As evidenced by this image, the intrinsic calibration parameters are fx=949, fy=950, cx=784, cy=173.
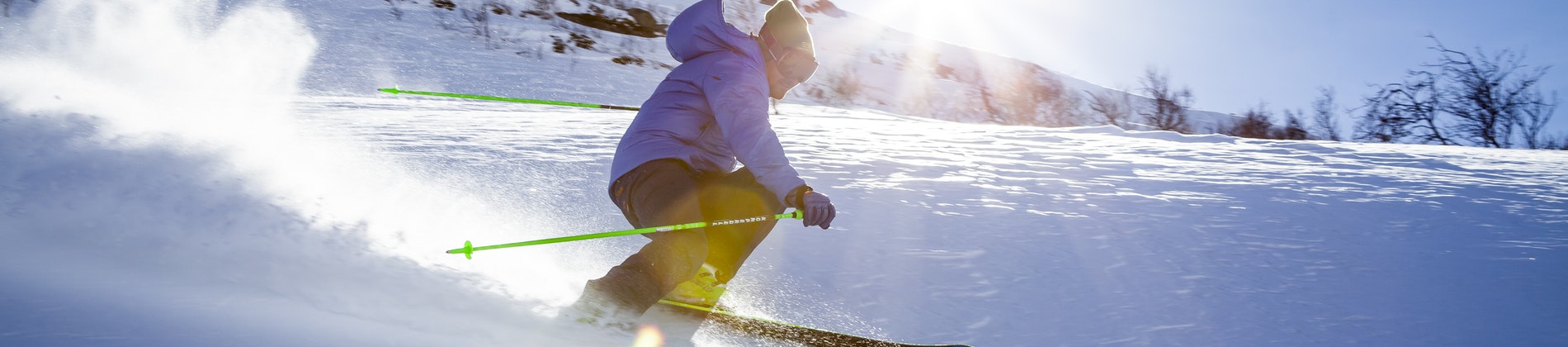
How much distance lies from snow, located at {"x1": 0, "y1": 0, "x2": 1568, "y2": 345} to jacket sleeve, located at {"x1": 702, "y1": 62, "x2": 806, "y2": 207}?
0.42 m

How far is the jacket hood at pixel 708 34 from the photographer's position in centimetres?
238

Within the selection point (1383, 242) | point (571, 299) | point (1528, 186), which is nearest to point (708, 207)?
point (571, 299)

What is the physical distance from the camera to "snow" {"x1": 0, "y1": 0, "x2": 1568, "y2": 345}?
1.92m

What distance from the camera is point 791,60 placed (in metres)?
2.50

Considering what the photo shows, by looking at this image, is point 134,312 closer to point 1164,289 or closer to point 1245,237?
point 1164,289

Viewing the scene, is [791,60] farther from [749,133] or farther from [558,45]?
[558,45]

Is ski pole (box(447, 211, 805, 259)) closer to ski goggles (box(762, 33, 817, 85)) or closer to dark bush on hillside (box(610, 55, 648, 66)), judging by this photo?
ski goggles (box(762, 33, 817, 85))

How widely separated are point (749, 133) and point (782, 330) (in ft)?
1.80

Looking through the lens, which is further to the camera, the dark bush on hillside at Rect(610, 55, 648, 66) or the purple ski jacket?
the dark bush on hillside at Rect(610, 55, 648, 66)

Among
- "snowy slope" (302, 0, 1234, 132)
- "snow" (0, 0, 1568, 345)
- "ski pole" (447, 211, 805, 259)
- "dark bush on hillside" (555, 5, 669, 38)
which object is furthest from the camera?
"dark bush on hillside" (555, 5, 669, 38)

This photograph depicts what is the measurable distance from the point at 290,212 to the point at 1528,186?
5719 millimetres

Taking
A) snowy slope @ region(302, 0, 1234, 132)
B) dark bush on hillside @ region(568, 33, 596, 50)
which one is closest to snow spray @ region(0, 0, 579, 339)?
snowy slope @ region(302, 0, 1234, 132)

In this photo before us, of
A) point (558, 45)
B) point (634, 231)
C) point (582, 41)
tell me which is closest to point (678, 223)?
point (634, 231)

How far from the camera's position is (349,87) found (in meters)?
9.34
